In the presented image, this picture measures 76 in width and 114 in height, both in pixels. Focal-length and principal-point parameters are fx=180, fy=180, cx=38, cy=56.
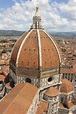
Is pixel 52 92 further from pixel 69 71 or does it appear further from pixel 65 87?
pixel 69 71

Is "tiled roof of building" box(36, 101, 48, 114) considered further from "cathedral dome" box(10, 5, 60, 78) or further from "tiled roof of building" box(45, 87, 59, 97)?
"cathedral dome" box(10, 5, 60, 78)

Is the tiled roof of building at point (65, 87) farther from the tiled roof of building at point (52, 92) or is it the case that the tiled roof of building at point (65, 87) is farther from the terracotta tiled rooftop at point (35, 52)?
the terracotta tiled rooftop at point (35, 52)

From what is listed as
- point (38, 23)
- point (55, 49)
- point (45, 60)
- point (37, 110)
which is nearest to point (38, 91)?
point (37, 110)

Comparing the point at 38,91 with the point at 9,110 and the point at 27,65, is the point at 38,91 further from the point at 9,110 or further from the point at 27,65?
the point at 9,110

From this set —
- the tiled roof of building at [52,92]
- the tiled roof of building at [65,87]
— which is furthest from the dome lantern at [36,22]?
the tiled roof of building at [65,87]

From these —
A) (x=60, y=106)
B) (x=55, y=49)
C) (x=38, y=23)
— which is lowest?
(x=60, y=106)

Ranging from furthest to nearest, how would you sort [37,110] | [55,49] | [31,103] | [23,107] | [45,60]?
[55,49], [45,60], [37,110], [31,103], [23,107]

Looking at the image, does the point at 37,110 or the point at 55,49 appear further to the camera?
the point at 55,49

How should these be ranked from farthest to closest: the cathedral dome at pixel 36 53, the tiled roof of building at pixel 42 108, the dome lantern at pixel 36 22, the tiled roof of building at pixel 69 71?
the tiled roof of building at pixel 69 71
the dome lantern at pixel 36 22
the cathedral dome at pixel 36 53
the tiled roof of building at pixel 42 108
